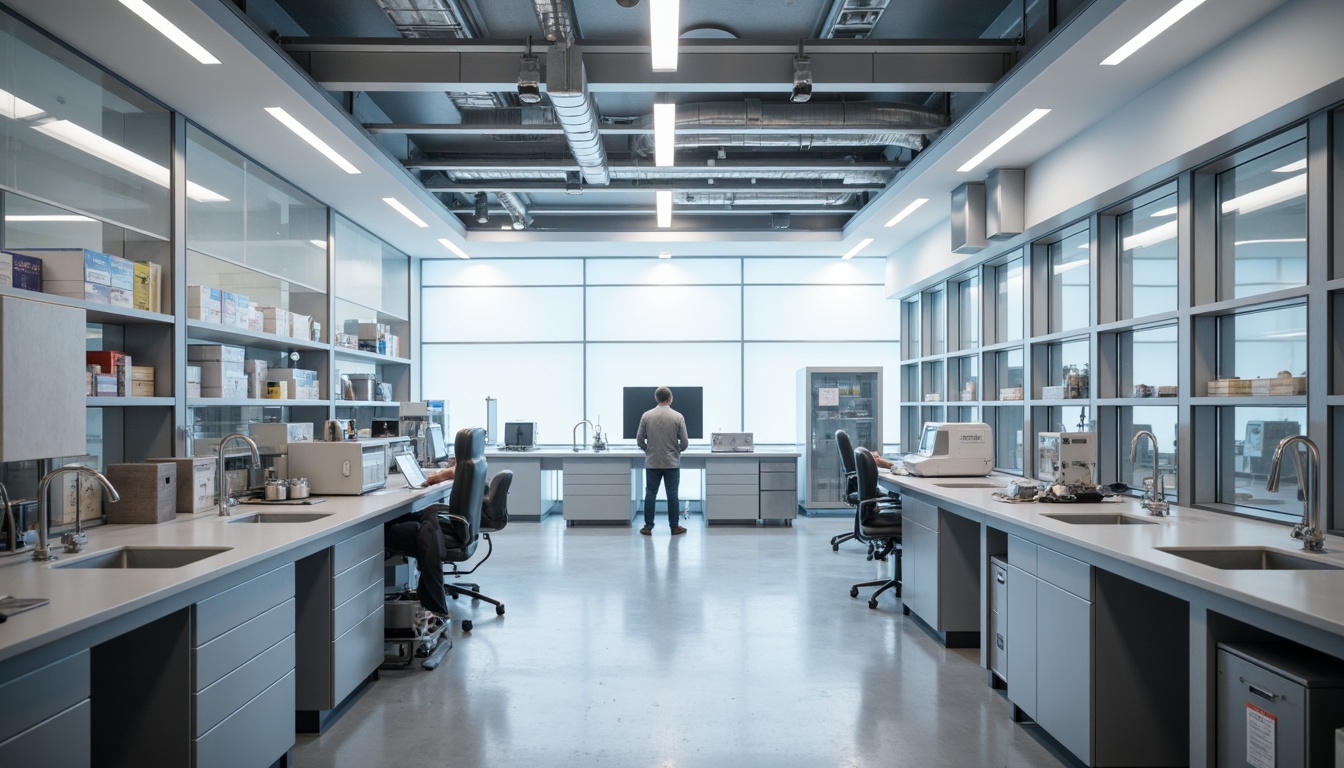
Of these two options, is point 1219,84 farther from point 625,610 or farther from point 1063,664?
point 625,610

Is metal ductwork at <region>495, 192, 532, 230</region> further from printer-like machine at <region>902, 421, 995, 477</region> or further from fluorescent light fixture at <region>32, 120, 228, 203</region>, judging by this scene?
printer-like machine at <region>902, 421, 995, 477</region>

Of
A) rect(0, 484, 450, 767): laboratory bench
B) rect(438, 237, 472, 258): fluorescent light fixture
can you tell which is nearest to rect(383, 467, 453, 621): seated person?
rect(0, 484, 450, 767): laboratory bench

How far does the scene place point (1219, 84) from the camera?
121 inches

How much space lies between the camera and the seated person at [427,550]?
3.77 meters

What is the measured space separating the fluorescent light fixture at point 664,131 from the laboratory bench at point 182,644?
287 cm

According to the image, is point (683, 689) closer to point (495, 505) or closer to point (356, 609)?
point (356, 609)

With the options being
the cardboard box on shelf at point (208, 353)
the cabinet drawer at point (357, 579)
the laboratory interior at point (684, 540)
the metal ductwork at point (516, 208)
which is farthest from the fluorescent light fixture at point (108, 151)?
the metal ductwork at point (516, 208)

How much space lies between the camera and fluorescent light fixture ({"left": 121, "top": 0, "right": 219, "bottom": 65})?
290 cm

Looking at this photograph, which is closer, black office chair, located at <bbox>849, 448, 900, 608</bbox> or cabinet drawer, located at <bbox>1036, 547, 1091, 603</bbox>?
cabinet drawer, located at <bbox>1036, 547, 1091, 603</bbox>

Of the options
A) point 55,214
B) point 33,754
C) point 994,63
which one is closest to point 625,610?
point 33,754

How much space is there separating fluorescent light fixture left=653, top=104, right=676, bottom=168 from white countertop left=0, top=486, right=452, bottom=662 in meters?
2.78

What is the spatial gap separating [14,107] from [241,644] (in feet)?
8.41

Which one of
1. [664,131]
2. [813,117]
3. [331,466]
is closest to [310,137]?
[331,466]

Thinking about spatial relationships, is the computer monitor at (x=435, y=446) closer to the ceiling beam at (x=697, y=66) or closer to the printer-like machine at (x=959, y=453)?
the ceiling beam at (x=697, y=66)
